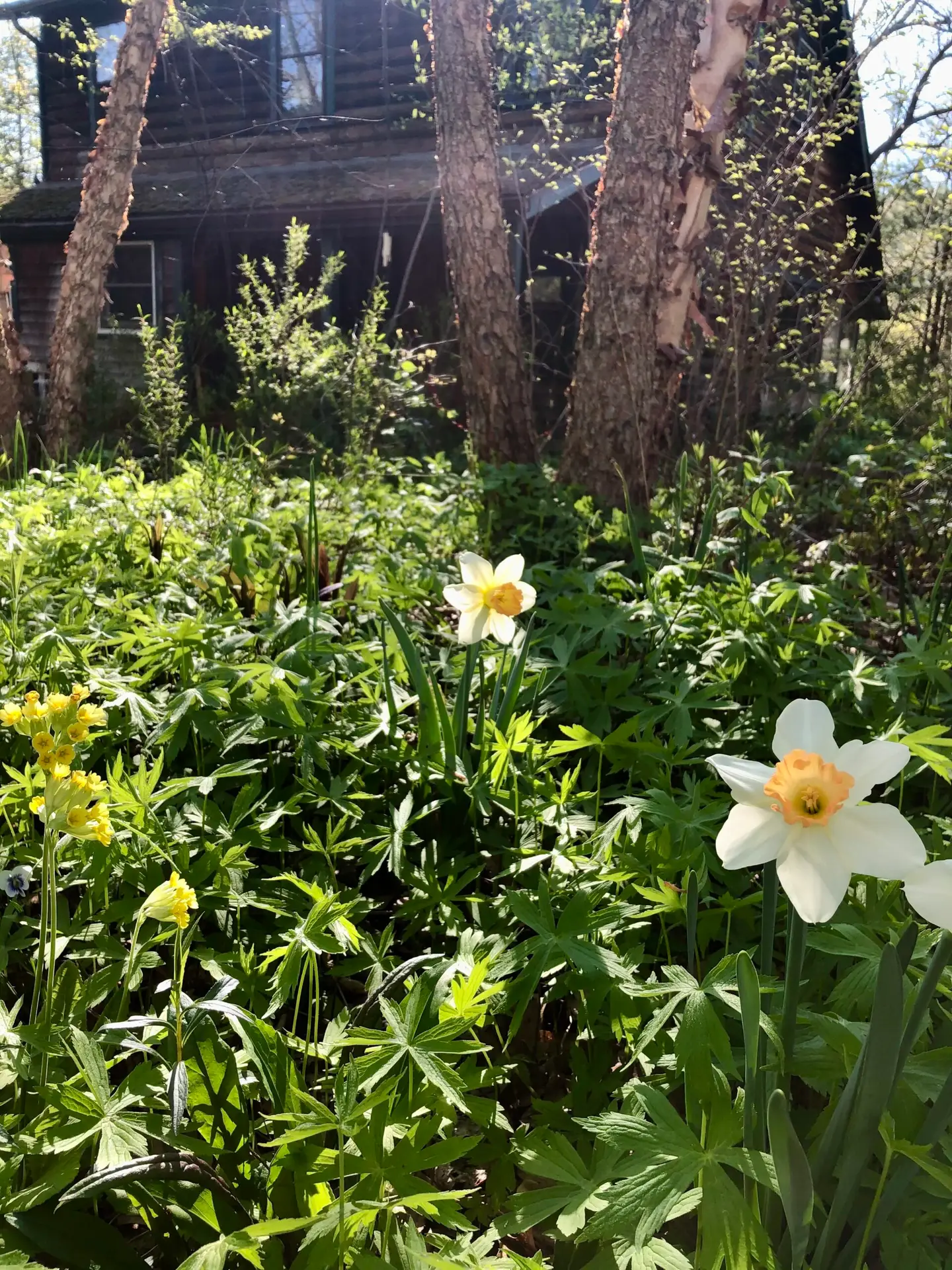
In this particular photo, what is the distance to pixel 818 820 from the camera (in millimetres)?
759

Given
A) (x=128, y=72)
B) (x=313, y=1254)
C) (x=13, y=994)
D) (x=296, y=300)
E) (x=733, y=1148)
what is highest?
(x=128, y=72)

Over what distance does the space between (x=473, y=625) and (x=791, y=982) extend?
974 millimetres

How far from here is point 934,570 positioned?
11.5 feet

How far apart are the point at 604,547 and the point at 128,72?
665 cm

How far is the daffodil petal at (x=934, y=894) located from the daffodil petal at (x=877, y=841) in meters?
Answer: 0.03

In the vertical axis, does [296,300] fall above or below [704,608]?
above

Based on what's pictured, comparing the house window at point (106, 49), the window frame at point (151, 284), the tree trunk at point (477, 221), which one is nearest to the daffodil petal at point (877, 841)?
the tree trunk at point (477, 221)

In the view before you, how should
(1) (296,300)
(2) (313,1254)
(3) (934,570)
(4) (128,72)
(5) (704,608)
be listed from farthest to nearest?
(4) (128,72) < (1) (296,300) < (3) (934,570) < (5) (704,608) < (2) (313,1254)

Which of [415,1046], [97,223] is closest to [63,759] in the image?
[415,1046]

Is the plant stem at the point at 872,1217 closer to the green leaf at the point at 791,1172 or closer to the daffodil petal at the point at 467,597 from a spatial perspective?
the green leaf at the point at 791,1172

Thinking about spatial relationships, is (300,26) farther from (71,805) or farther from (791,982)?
(791,982)

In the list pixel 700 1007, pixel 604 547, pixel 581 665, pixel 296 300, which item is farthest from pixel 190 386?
pixel 700 1007

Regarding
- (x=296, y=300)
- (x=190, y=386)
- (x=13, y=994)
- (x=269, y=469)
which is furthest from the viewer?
(x=190, y=386)

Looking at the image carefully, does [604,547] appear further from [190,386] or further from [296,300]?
[190,386]
